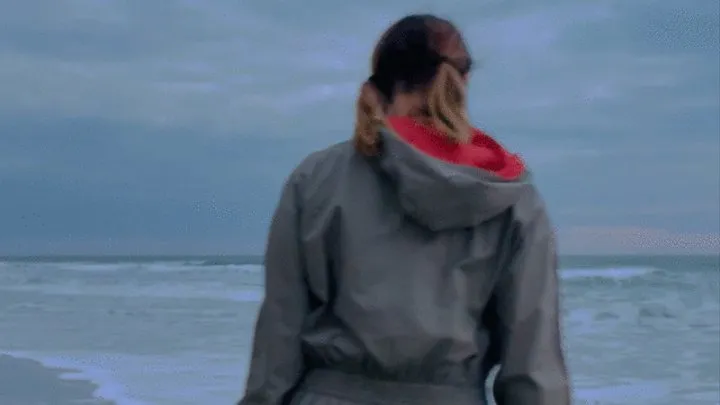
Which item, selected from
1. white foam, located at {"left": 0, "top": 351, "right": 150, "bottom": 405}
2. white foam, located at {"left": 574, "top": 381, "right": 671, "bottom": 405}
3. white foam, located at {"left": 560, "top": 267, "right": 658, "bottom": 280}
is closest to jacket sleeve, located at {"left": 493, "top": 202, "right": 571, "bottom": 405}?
white foam, located at {"left": 0, "top": 351, "right": 150, "bottom": 405}

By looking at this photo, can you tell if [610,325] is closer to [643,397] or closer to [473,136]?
[643,397]

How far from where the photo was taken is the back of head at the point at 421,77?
1703 millimetres

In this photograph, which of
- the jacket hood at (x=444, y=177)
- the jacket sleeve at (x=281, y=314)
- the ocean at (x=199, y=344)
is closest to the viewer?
the jacket hood at (x=444, y=177)

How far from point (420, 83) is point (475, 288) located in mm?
339

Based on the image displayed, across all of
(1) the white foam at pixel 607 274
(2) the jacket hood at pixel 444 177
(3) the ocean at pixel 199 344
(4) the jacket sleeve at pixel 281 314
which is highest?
(2) the jacket hood at pixel 444 177

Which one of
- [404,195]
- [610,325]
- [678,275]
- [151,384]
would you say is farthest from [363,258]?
[678,275]

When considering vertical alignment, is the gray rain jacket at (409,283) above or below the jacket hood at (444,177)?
below

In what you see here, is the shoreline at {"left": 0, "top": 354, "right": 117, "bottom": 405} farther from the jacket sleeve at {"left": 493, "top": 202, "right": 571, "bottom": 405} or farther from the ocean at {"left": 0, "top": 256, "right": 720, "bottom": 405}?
the jacket sleeve at {"left": 493, "top": 202, "right": 571, "bottom": 405}

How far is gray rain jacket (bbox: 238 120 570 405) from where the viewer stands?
5.56 feet

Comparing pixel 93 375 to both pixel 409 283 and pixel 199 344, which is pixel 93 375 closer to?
pixel 199 344

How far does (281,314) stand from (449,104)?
440 mm

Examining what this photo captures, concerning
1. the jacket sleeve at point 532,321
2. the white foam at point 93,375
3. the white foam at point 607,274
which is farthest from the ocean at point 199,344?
the jacket sleeve at point 532,321

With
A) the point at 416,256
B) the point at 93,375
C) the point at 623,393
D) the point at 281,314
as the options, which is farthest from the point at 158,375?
the point at 416,256

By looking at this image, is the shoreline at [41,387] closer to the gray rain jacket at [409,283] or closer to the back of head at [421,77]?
the gray rain jacket at [409,283]
